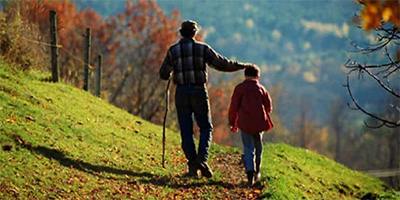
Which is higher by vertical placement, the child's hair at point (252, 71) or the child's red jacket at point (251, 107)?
the child's hair at point (252, 71)

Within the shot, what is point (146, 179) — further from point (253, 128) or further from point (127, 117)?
point (127, 117)

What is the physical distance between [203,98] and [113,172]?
6.98ft

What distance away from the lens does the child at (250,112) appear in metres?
12.5

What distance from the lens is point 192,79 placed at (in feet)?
40.5

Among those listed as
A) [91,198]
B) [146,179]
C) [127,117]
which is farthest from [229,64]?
[127,117]

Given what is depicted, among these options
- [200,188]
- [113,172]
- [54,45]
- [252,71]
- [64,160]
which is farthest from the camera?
[54,45]

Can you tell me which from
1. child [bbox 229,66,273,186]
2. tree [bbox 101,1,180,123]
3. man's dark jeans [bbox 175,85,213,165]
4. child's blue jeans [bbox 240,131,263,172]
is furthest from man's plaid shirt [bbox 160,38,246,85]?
tree [bbox 101,1,180,123]

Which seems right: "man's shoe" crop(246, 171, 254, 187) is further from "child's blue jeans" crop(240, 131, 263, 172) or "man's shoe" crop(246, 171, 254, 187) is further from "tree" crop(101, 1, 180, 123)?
"tree" crop(101, 1, 180, 123)

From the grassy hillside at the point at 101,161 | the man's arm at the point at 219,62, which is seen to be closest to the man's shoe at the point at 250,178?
the grassy hillside at the point at 101,161

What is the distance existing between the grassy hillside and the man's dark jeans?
0.57 metres

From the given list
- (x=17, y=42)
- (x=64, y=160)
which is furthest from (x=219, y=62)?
(x=17, y=42)

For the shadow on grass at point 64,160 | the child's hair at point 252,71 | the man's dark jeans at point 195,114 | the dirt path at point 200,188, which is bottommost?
the dirt path at point 200,188

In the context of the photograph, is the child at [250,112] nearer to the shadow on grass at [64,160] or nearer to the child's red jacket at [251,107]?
the child's red jacket at [251,107]

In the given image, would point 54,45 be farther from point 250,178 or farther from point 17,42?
point 250,178
